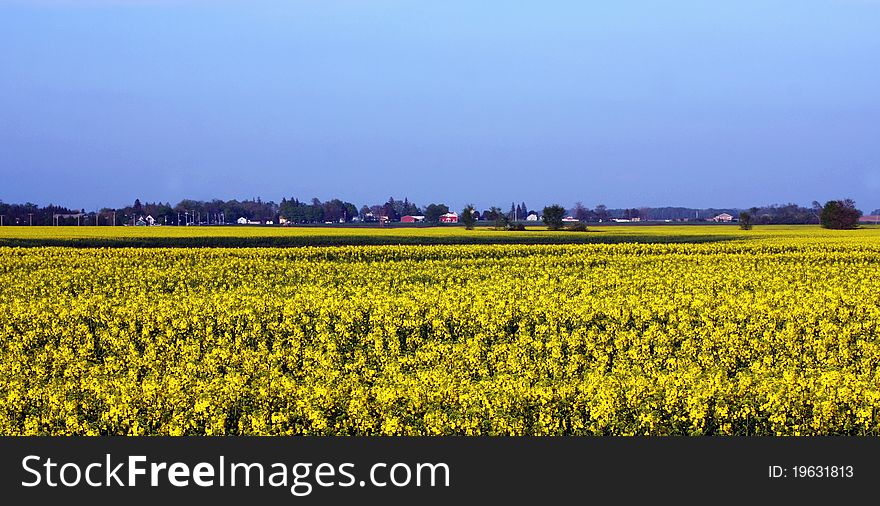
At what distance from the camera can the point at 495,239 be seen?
73.9m

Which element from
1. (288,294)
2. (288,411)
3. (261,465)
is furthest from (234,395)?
(288,294)

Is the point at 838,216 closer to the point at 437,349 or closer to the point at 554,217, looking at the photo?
the point at 554,217

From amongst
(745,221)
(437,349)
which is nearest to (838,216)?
(745,221)

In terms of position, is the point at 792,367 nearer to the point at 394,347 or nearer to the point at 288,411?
the point at 394,347

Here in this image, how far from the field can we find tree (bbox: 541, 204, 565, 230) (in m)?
66.9

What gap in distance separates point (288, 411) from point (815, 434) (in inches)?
240

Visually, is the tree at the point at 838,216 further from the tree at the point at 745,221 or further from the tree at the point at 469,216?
the tree at the point at 469,216

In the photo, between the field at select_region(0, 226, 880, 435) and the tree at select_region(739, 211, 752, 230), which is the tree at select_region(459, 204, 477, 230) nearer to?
the tree at select_region(739, 211, 752, 230)

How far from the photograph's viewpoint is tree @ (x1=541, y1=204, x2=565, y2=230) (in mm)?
104688

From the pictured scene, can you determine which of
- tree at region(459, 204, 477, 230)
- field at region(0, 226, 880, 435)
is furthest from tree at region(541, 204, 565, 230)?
field at region(0, 226, 880, 435)

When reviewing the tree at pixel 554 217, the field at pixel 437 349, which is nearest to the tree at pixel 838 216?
the tree at pixel 554 217

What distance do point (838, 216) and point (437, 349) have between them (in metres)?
100

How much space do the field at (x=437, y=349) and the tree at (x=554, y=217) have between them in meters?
66.9

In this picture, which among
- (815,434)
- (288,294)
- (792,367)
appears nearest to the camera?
(815,434)
